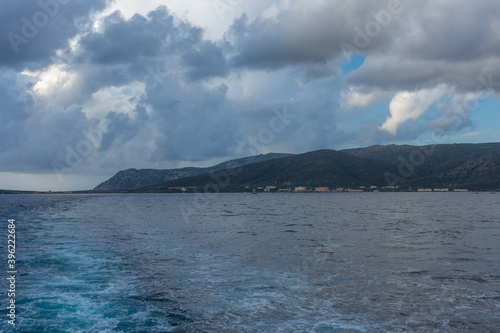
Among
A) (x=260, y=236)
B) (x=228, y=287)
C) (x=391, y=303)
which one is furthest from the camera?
(x=260, y=236)

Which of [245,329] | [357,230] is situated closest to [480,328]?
[245,329]

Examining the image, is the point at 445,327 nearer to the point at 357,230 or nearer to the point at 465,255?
the point at 465,255

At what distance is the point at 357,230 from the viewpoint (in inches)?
2517

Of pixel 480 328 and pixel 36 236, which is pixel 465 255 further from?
pixel 36 236

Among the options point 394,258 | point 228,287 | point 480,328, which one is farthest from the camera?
point 394,258

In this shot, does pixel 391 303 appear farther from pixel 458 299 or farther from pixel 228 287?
pixel 228 287

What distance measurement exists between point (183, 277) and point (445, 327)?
1988cm

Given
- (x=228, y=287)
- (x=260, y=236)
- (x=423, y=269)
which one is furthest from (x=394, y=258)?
(x=260, y=236)

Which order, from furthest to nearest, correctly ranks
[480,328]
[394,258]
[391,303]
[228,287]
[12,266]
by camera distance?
[394,258]
[12,266]
[228,287]
[391,303]
[480,328]

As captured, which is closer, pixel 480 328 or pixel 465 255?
pixel 480 328

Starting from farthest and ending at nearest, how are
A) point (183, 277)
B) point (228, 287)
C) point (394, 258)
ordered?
point (394, 258)
point (183, 277)
point (228, 287)

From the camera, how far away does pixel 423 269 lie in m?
33.4

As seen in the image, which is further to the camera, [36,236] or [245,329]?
[36,236]

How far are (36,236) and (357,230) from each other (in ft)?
172
